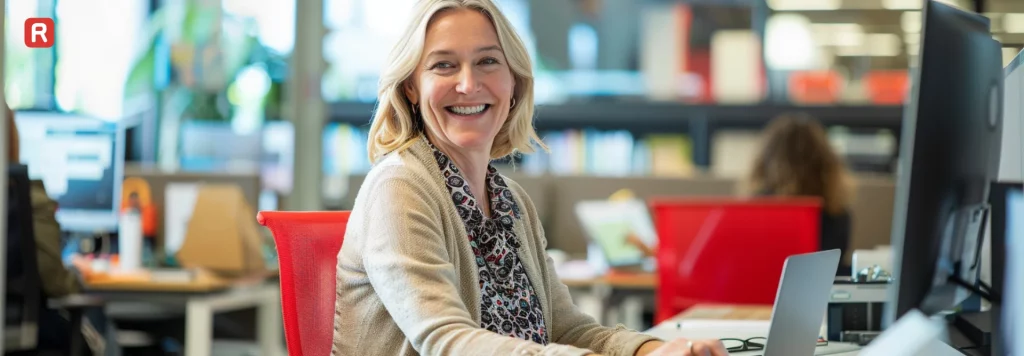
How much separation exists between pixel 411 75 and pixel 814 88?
553 centimetres

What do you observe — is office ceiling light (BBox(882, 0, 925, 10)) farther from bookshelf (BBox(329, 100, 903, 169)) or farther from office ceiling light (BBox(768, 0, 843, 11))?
bookshelf (BBox(329, 100, 903, 169))

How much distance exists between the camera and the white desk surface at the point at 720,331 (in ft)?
5.57

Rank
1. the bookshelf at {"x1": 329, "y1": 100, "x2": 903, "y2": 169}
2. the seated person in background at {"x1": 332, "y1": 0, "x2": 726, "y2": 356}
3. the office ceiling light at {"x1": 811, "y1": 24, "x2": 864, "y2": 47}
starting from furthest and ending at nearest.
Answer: the office ceiling light at {"x1": 811, "y1": 24, "x2": 864, "y2": 47} < the bookshelf at {"x1": 329, "y1": 100, "x2": 903, "y2": 169} < the seated person in background at {"x1": 332, "y1": 0, "x2": 726, "y2": 356}

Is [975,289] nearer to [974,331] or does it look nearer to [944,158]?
[974,331]

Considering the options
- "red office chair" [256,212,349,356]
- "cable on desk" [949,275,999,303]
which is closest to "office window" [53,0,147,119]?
"red office chair" [256,212,349,356]

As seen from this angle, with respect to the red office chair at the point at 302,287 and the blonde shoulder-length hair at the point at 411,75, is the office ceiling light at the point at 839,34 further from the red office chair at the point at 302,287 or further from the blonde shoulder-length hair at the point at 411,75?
the red office chair at the point at 302,287

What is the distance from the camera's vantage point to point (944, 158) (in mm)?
1506

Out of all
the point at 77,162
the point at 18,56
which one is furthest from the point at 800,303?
the point at 77,162

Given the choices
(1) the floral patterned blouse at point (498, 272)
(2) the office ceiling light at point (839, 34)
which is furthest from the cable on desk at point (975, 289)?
(2) the office ceiling light at point (839, 34)

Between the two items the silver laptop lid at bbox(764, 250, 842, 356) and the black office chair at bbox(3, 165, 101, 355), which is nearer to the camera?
the silver laptop lid at bbox(764, 250, 842, 356)

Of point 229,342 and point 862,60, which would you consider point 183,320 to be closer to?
point 229,342

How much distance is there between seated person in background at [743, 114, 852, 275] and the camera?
448 centimetres

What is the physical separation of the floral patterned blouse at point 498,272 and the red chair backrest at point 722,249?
2425 mm

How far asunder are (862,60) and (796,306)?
267 inches
